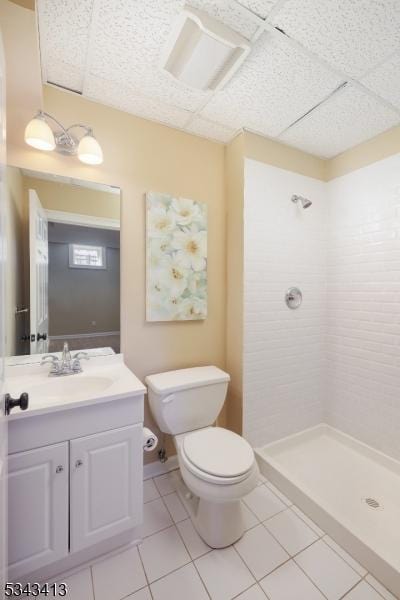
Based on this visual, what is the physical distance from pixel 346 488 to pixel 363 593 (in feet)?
2.01

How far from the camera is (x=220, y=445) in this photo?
1400mm

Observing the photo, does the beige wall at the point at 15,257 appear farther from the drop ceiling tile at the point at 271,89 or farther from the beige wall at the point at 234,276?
the beige wall at the point at 234,276

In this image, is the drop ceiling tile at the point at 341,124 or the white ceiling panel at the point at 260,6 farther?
the drop ceiling tile at the point at 341,124

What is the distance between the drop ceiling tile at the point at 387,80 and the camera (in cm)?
125

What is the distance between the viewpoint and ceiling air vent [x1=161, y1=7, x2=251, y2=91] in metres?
1.05

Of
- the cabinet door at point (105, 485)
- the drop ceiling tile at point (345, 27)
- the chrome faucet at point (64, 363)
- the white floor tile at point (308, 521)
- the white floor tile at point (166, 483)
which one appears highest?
the drop ceiling tile at point (345, 27)

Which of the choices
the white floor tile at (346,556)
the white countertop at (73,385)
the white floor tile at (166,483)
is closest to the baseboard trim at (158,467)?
the white floor tile at (166,483)

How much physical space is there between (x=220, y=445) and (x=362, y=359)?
1281 mm

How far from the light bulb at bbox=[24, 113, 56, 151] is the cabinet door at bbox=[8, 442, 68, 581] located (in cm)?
139

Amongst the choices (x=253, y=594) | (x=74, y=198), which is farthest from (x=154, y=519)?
(x=74, y=198)

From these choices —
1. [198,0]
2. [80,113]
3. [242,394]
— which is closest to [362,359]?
[242,394]

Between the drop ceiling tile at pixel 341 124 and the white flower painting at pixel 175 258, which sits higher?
the drop ceiling tile at pixel 341 124

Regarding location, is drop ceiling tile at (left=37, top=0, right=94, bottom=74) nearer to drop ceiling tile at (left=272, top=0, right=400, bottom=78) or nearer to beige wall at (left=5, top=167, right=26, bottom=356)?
beige wall at (left=5, top=167, right=26, bottom=356)

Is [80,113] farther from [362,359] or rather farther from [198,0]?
[362,359]
